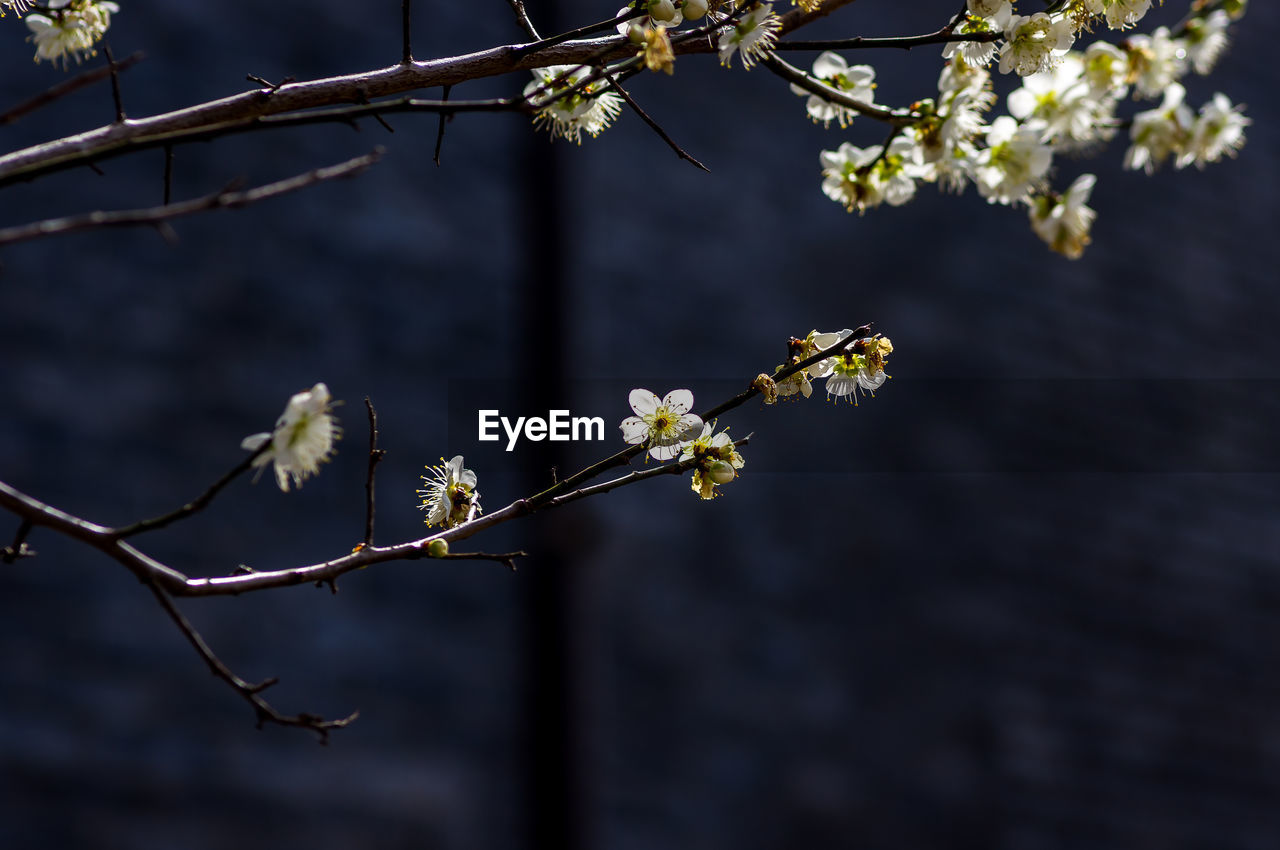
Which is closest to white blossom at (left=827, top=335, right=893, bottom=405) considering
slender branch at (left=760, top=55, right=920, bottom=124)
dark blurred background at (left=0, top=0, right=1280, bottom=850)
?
slender branch at (left=760, top=55, right=920, bottom=124)

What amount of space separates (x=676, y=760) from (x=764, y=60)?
9.09 feet

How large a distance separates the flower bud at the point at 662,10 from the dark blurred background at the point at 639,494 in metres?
2.32

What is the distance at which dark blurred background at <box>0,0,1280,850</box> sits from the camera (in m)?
2.80

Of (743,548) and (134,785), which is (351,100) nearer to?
(134,785)

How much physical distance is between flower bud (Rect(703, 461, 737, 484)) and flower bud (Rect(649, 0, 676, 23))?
1.24 ft

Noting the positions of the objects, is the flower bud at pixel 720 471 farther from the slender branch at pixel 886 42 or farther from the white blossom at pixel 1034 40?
the white blossom at pixel 1034 40

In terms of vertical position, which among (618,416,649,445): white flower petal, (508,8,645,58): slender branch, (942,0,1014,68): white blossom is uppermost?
(942,0,1014,68): white blossom

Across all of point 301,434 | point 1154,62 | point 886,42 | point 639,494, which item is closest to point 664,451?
point 301,434

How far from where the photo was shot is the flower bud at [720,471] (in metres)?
0.92

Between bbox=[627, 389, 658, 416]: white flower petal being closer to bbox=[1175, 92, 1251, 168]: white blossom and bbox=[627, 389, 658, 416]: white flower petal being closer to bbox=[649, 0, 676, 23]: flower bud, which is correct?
bbox=[649, 0, 676, 23]: flower bud

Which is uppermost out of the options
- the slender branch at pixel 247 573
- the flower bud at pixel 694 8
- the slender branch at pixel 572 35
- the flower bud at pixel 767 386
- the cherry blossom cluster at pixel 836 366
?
the flower bud at pixel 694 8

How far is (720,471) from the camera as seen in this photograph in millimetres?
928

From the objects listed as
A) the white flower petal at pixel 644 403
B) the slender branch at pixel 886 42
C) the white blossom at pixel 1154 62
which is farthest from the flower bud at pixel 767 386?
the white blossom at pixel 1154 62

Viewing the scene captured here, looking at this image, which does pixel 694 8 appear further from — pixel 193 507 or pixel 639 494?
pixel 639 494
